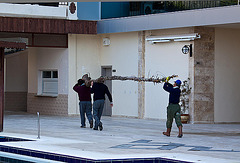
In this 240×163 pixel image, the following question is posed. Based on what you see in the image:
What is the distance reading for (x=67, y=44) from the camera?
22.3 meters

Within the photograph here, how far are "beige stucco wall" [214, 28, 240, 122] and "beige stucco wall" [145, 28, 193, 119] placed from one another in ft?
4.16

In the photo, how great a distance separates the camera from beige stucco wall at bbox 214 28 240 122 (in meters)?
19.5

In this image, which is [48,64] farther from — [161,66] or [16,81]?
[161,66]

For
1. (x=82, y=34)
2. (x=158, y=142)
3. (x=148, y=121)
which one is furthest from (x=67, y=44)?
(x=158, y=142)

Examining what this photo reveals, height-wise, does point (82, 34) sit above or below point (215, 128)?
above

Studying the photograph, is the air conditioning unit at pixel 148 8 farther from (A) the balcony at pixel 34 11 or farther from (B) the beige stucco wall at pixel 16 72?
(B) the beige stucco wall at pixel 16 72

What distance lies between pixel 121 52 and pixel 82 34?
192 centimetres

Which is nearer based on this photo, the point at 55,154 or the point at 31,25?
Result: the point at 55,154

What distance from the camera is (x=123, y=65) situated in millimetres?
21922

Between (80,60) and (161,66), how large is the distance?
4.09m

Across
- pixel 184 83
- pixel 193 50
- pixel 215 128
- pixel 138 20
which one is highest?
pixel 138 20

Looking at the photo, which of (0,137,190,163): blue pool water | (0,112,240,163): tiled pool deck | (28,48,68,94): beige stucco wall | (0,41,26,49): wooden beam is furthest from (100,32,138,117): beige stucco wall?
(0,137,190,163): blue pool water

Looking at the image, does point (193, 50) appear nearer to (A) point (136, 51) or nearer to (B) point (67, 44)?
(A) point (136, 51)

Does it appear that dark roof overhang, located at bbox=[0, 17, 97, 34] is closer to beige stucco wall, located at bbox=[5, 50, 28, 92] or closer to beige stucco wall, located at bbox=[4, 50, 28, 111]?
beige stucco wall, located at bbox=[4, 50, 28, 111]
